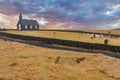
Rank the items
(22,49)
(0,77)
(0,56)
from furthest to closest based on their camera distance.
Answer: (22,49) < (0,56) < (0,77)

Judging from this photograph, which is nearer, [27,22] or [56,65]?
[56,65]

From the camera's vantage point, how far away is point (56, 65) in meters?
44.7

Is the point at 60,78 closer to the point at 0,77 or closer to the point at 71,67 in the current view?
the point at 71,67

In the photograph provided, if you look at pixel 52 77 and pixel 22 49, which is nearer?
pixel 52 77

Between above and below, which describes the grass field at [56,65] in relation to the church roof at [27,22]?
below

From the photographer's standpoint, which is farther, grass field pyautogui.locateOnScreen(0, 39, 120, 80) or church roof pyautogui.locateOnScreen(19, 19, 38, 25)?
church roof pyautogui.locateOnScreen(19, 19, 38, 25)

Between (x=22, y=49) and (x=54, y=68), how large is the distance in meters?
18.5

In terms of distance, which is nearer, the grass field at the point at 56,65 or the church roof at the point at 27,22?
the grass field at the point at 56,65

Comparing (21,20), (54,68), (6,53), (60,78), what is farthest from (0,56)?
(21,20)

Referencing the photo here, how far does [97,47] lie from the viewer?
56094mm

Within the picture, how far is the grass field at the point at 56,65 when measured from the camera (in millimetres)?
40594

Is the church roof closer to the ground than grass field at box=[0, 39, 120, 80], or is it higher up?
higher up

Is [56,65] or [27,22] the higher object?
→ [27,22]

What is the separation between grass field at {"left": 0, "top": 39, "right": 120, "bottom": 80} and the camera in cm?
4059
